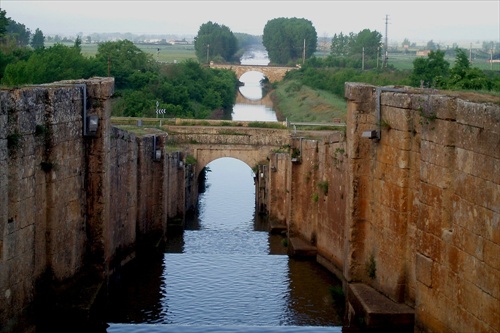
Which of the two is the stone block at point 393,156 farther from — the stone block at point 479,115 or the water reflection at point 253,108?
the water reflection at point 253,108

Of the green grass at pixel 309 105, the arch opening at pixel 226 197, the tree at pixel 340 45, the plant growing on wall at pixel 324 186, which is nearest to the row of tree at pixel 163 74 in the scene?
the green grass at pixel 309 105

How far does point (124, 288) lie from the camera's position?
18.5m

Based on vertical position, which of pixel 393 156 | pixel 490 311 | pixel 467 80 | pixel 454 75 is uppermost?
pixel 454 75

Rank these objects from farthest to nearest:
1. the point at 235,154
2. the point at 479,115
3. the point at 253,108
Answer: the point at 253,108
the point at 235,154
the point at 479,115

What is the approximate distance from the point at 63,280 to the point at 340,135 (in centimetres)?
742

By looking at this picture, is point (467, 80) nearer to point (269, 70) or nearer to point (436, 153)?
point (436, 153)

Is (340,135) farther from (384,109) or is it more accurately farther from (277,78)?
A: (277,78)

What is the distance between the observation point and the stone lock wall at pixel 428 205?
10828 mm

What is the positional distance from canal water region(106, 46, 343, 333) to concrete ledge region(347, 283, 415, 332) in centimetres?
90

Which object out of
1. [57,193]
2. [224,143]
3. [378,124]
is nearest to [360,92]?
[378,124]

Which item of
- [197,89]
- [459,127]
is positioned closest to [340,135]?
[459,127]

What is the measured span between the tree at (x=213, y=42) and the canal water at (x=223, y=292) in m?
104

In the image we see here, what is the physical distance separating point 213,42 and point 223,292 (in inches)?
4585

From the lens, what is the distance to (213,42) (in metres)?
133
